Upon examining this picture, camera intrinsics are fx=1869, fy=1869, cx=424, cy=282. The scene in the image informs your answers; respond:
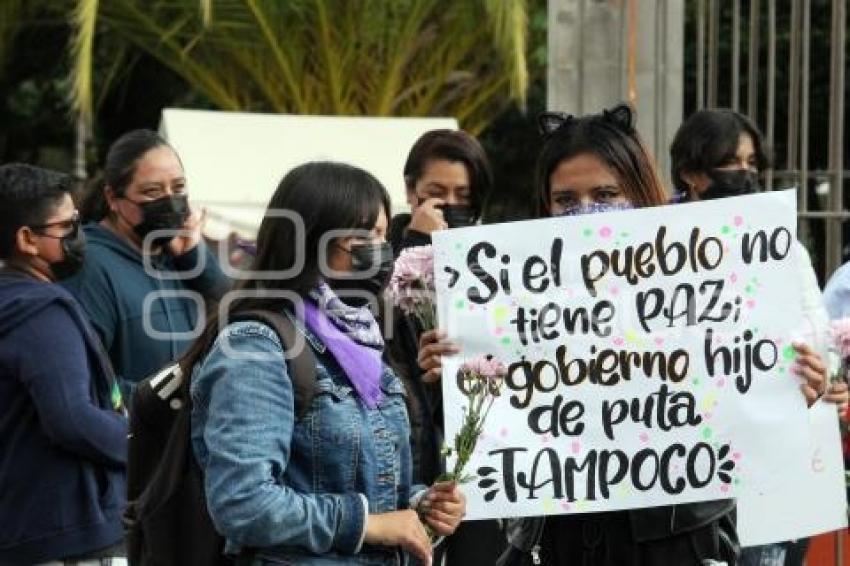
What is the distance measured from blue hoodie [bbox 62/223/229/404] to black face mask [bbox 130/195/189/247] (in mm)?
82

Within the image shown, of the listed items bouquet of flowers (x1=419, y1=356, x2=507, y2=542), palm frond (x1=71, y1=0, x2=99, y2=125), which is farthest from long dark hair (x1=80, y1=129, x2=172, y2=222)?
palm frond (x1=71, y1=0, x2=99, y2=125)

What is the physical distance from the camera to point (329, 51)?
14.2m

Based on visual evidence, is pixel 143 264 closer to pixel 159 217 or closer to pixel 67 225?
pixel 159 217

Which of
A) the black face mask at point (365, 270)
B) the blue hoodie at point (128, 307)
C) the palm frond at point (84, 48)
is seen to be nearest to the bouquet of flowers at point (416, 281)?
the black face mask at point (365, 270)

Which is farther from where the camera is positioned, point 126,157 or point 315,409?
point 126,157

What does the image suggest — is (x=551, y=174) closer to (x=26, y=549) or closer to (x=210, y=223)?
(x=26, y=549)

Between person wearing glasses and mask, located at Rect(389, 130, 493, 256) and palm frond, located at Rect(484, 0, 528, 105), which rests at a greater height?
palm frond, located at Rect(484, 0, 528, 105)

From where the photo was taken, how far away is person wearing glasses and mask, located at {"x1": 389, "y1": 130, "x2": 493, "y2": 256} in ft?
19.6

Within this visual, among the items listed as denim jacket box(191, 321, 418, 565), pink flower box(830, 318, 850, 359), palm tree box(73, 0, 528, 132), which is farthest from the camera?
palm tree box(73, 0, 528, 132)

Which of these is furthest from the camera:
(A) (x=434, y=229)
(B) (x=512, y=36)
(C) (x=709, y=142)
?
(B) (x=512, y=36)

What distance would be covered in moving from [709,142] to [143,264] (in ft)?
6.38

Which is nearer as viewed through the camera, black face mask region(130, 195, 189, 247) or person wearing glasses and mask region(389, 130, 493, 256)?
person wearing glasses and mask region(389, 130, 493, 256)

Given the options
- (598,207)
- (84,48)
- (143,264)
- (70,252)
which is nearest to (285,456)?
(598,207)

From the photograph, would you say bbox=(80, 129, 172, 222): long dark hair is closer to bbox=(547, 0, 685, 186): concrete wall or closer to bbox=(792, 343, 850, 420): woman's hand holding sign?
bbox=(547, 0, 685, 186): concrete wall
